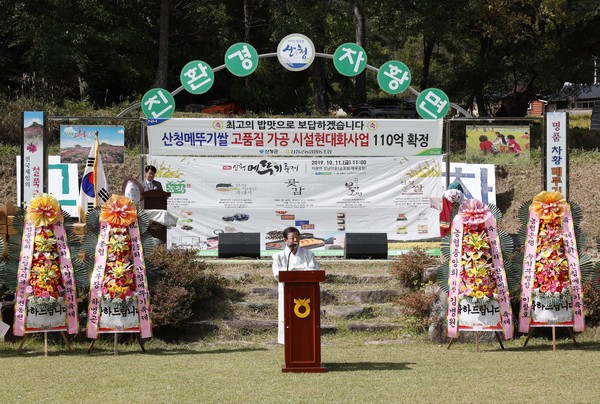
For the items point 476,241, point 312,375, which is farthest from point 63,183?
point 312,375

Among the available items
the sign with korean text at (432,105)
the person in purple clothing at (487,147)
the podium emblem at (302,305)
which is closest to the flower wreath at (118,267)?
the podium emblem at (302,305)

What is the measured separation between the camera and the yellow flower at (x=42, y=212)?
40.0 feet

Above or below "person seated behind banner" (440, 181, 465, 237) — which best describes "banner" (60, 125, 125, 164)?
above

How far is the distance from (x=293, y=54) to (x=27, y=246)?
755cm

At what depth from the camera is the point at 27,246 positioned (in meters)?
12.3

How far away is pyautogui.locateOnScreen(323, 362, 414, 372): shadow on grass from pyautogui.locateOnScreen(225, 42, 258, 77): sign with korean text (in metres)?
8.02

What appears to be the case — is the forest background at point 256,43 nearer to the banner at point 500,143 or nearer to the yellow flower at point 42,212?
the banner at point 500,143

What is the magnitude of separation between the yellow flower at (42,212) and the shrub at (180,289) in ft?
6.56

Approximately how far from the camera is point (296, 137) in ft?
61.0

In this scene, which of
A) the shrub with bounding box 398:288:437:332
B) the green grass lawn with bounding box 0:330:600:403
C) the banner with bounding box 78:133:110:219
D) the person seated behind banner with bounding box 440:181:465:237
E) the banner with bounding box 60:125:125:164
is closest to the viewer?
the green grass lawn with bounding box 0:330:600:403

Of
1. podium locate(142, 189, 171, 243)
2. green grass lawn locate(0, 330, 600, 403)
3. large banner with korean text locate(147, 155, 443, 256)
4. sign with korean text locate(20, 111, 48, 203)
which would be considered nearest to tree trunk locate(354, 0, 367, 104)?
large banner with korean text locate(147, 155, 443, 256)

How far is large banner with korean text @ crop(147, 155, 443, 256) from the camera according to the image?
1856 centimetres

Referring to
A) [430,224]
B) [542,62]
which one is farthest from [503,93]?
[430,224]

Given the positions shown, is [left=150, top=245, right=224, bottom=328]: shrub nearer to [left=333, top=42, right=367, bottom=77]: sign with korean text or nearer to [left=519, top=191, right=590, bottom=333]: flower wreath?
[left=519, top=191, right=590, bottom=333]: flower wreath
